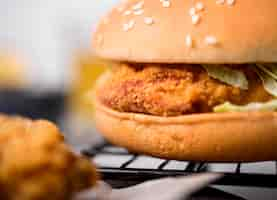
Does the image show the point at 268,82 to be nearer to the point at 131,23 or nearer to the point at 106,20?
the point at 131,23

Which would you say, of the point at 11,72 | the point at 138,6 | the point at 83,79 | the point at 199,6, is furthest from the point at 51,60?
the point at 199,6

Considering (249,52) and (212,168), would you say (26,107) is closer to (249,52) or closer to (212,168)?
(212,168)

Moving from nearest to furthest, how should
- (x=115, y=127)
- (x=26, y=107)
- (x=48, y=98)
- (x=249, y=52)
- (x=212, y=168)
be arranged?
(x=249, y=52) → (x=115, y=127) → (x=212, y=168) → (x=26, y=107) → (x=48, y=98)

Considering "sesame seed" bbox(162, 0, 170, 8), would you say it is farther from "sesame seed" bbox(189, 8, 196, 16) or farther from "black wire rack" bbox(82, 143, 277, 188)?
"black wire rack" bbox(82, 143, 277, 188)

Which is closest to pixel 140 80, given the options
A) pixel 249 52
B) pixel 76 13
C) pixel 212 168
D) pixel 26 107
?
pixel 249 52

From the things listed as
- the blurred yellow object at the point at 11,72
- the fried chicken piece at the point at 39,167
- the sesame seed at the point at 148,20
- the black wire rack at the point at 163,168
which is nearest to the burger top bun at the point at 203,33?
the sesame seed at the point at 148,20

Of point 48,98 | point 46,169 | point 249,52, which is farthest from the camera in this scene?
point 48,98

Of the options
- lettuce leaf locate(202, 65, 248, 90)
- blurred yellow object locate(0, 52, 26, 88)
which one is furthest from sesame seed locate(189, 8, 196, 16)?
blurred yellow object locate(0, 52, 26, 88)
